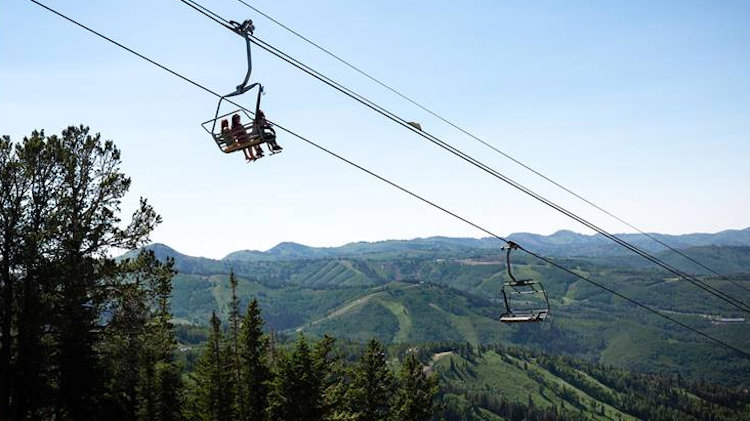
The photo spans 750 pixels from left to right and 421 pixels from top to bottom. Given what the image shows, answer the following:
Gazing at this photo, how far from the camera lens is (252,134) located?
1490 cm

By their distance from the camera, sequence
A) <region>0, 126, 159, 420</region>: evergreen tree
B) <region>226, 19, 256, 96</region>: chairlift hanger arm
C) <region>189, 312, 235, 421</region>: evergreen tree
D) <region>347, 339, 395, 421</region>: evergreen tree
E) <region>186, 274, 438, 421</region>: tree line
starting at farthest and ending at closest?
<region>347, 339, 395, 421</region>: evergreen tree < <region>189, 312, 235, 421</region>: evergreen tree < <region>186, 274, 438, 421</region>: tree line < <region>0, 126, 159, 420</region>: evergreen tree < <region>226, 19, 256, 96</region>: chairlift hanger arm

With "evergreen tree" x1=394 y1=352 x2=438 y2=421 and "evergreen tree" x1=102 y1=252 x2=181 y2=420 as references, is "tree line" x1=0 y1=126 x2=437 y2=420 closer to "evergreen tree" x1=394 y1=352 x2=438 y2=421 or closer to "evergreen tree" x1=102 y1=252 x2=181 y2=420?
"evergreen tree" x1=102 y1=252 x2=181 y2=420

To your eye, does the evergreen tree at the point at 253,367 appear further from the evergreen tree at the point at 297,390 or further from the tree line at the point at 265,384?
the evergreen tree at the point at 297,390

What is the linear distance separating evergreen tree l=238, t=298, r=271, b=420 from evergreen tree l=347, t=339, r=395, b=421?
732cm

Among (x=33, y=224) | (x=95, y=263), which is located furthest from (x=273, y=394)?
(x=33, y=224)

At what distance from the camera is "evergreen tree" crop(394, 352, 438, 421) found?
5062 cm

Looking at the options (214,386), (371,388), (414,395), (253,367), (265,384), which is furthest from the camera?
(414,395)

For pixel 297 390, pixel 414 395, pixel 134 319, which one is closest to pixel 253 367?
pixel 297 390

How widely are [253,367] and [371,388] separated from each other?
9.92m

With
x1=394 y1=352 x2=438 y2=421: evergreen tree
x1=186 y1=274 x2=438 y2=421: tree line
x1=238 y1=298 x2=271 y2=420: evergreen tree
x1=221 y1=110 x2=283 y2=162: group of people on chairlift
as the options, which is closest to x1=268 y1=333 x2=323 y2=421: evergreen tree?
x1=186 y1=274 x2=438 y2=421: tree line

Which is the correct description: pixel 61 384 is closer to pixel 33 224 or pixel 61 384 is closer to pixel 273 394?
pixel 33 224

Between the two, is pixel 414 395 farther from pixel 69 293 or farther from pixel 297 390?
pixel 69 293

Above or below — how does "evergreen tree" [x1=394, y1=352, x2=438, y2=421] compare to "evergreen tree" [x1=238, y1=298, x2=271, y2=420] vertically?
below

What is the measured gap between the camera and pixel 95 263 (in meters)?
28.7
